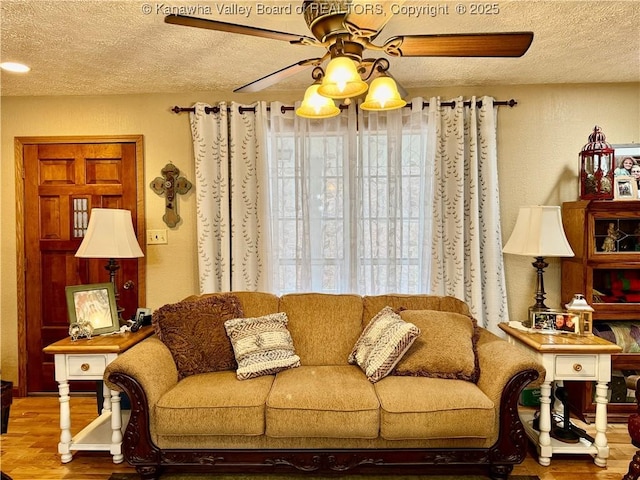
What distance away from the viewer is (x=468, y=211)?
129 inches

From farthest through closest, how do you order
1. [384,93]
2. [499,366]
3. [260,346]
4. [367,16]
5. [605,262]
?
[605,262] → [260,346] → [499,366] → [384,93] → [367,16]

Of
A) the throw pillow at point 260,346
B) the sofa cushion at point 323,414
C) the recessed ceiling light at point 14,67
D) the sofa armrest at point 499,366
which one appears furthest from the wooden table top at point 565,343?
the recessed ceiling light at point 14,67

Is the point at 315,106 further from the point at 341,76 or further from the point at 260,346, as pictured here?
the point at 260,346

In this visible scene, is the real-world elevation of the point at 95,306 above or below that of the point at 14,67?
below

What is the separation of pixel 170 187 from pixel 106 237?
0.77 metres

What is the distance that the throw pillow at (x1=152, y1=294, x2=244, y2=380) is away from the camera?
257 centimetres

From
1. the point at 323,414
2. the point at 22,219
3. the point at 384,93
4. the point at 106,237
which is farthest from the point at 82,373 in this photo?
the point at 384,93

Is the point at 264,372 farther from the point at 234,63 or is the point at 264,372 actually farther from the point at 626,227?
the point at 626,227

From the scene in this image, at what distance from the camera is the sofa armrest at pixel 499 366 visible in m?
2.21

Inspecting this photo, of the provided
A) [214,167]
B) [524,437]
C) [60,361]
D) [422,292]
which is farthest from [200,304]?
[524,437]

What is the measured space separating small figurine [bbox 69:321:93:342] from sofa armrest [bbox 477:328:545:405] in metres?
2.40

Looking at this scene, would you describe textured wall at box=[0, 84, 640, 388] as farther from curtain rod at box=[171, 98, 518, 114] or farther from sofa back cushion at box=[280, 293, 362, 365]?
sofa back cushion at box=[280, 293, 362, 365]

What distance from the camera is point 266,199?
3322mm

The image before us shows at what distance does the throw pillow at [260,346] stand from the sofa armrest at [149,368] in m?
0.38
